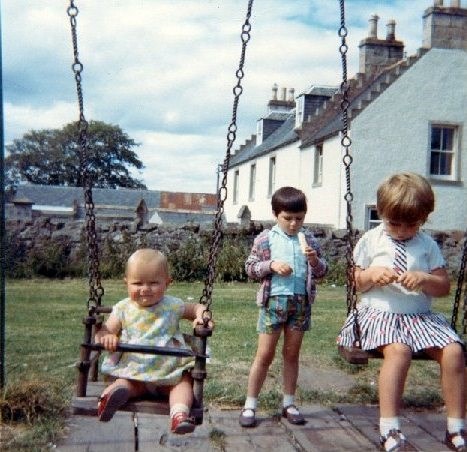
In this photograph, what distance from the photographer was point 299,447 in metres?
3.80

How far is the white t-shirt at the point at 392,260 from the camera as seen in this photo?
377 centimetres

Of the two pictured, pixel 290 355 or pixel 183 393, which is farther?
pixel 290 355

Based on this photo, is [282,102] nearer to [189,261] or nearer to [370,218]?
[370,218]

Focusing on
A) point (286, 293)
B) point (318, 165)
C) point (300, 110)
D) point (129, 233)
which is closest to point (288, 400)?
point (286, 293)

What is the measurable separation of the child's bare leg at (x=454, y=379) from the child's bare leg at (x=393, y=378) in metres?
0.19

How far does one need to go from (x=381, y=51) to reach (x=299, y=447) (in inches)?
814

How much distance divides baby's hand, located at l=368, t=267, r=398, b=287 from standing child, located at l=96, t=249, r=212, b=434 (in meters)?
0.93

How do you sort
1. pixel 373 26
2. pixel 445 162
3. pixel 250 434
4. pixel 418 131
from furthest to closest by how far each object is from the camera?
pixel 373 26
pixel 445 162
pixel 418 131
pixel 250 434

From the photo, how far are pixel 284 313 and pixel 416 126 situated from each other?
1726 cm

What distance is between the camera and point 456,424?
11.6ft

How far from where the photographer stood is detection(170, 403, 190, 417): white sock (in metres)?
3.26

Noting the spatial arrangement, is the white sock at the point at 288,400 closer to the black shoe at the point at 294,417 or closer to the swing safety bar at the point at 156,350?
the black shoe at the point at 294,417

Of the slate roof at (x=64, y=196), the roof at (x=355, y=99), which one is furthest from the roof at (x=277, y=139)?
the slate roof at (x=64, y=196)

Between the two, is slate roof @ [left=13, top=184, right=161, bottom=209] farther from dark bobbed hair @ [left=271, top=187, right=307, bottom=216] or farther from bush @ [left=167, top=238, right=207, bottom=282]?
dark bobbed hair @ [left=271, top=187, right=307, bottom=216]
